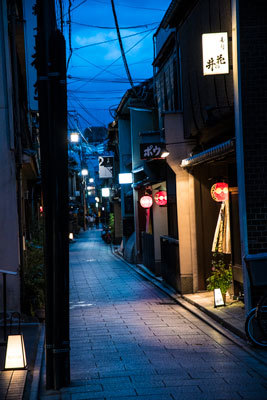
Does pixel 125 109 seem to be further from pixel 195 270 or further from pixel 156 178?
pixel 195 270

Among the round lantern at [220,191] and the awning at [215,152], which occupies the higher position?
the awning at [215,152]

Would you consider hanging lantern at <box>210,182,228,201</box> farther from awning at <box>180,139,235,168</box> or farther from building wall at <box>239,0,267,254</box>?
building wall at <box>239,0,267,254</box>

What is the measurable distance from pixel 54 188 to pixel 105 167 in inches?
1446

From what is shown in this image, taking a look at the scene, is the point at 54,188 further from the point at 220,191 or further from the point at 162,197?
the point at 162,197

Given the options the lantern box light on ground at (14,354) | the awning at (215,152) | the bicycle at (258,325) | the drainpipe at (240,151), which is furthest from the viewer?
the awning at (215,152)

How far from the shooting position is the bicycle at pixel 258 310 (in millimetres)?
10539

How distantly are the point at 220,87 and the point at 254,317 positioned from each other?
6080 mm

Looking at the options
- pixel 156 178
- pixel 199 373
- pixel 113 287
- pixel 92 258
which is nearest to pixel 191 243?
pixel 113 287

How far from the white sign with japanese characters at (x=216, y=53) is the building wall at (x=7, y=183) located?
4.98 metres

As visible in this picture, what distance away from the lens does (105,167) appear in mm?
45094

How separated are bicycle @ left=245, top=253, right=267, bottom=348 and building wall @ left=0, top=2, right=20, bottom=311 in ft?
19.4

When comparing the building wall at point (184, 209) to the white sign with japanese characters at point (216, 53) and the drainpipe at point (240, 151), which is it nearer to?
the white sign with japanese characters at point (216, 53)

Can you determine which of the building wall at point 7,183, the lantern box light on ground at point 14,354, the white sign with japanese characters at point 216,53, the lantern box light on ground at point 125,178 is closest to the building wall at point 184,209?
the white sign with japanese characters at point 216,53

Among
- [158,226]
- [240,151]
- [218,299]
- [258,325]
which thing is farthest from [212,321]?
[158,226]
